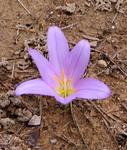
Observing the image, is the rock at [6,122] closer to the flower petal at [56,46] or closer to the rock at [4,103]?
the rock at [4,103]

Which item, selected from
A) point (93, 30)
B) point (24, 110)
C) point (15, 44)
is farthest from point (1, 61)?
point (93, 30)

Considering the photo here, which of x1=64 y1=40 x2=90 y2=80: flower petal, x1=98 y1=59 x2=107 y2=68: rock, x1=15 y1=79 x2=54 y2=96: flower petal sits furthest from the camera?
x1=98 y1=59 x2=107 y2=68: rock

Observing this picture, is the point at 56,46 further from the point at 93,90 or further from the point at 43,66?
the point at 93,90

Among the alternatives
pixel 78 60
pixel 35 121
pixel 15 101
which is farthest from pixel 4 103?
pixel 78 60

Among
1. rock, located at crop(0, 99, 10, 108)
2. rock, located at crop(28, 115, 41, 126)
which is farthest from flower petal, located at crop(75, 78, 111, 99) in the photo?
rock, located at crop(0, 99, 10, 108)

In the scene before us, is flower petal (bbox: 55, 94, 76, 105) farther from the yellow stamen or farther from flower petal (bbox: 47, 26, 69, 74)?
flower petal (bbox: 47, 26, 69, 74)

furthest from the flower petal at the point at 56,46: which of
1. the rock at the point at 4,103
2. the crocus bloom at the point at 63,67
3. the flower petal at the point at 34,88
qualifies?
the rock at the point at 4,103

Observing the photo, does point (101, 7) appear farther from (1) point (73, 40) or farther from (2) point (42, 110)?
(2) point (42, 110)
